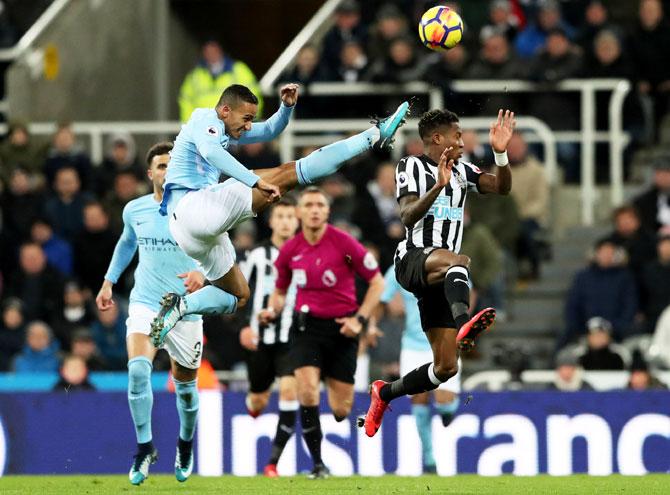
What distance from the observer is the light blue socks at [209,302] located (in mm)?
13023

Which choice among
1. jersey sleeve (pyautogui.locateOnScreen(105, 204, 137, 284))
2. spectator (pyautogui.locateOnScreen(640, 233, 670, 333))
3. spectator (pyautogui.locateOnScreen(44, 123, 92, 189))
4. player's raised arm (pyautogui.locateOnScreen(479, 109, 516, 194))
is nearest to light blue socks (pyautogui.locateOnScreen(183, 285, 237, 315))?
jersey sleeve (pyautogui.locateOnScreen(105, 204, 137, 284))

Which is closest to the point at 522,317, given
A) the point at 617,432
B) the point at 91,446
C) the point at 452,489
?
the point at 617,432

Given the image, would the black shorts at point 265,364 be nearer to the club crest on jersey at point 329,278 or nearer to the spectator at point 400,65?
the club crest on jersey at point 329,278

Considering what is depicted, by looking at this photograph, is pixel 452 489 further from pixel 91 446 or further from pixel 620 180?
pixel 620 180

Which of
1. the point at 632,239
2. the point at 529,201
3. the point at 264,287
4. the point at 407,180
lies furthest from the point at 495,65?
the point at 407,180

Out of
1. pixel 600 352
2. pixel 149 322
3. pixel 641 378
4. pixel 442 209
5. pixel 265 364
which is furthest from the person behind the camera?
pixel 600 352

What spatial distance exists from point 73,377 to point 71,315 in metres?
1.68

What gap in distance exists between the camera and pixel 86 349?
18734 mm

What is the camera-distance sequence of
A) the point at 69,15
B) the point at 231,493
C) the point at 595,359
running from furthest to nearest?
the point at 69,15, the point at 595,359, the point at 231,493

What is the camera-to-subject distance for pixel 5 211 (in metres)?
20.9

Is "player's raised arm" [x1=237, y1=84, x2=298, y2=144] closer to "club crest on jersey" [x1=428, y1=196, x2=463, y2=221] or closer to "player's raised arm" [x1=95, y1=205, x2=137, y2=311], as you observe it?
"club crest on jersey" [x1=428, y1=196, x2=463, y2=221]

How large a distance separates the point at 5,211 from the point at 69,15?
3.27 m

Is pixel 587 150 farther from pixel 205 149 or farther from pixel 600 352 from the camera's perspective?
pixel 205 149

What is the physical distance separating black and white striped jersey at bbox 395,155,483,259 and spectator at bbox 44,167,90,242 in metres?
8.38
